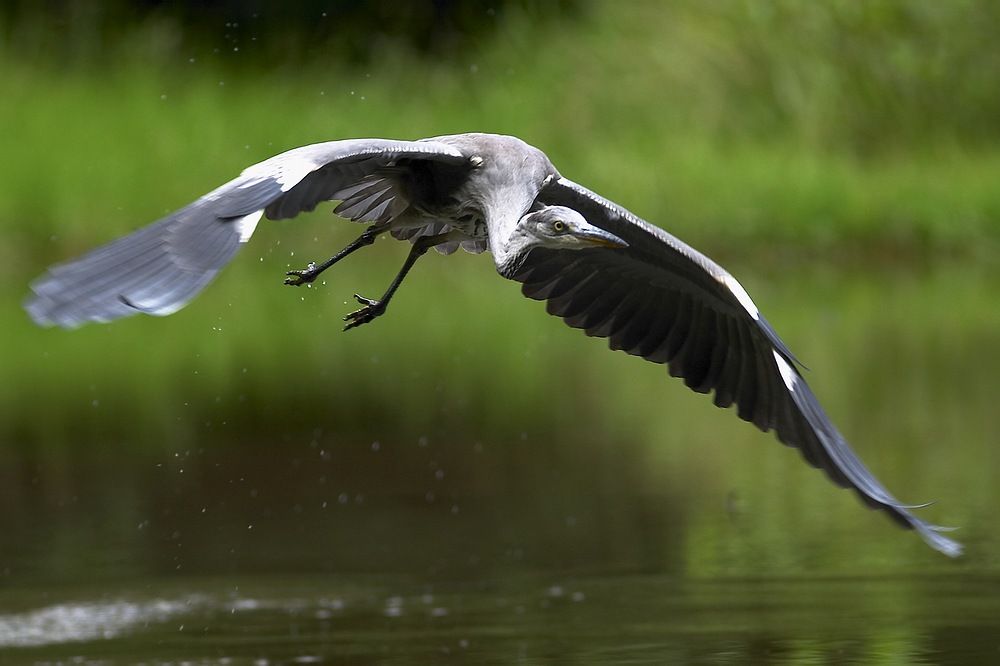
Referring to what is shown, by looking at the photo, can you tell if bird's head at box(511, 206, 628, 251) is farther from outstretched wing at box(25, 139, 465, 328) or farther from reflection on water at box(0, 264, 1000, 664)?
reflection on water at box(0, 264, 1000, 664)

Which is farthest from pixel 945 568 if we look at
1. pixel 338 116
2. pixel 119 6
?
pixel 119 6

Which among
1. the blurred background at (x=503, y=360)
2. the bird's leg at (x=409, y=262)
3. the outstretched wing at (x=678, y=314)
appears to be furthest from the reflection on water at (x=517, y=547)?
the bird's leg at (x=409, y=262)

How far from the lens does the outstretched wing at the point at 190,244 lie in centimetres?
436

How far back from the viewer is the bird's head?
5.65m

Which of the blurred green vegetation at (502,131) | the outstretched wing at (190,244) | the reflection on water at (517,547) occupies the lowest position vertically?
the reflection on water at (517,547)

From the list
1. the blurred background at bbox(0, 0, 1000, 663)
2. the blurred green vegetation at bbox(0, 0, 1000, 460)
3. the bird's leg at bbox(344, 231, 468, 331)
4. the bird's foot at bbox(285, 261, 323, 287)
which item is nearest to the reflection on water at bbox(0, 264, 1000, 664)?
the blurred background at bbox(0, 0, 1000, 663)

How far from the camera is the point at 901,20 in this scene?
62.3ft

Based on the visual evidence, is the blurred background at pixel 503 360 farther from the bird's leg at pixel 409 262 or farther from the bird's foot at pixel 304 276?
the bird's foot at pixel 304 276

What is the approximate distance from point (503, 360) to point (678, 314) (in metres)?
5.60

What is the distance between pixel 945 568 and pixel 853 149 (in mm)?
11701

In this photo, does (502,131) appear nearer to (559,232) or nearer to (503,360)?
(503,360)

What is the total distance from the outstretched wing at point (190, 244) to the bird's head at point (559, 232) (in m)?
0.45

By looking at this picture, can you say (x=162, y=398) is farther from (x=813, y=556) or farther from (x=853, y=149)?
(x=853, y=149)

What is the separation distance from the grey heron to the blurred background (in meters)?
0.78
